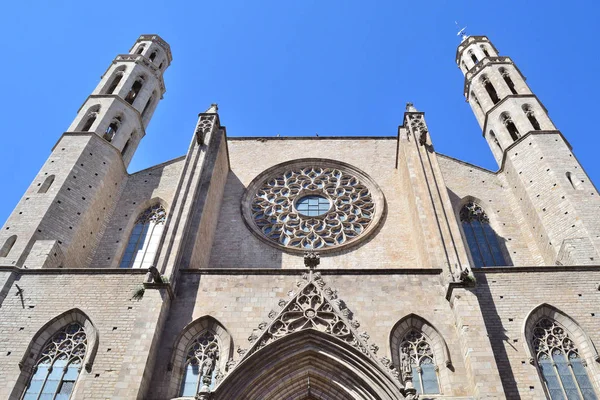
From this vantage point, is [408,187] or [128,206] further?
[128,206]

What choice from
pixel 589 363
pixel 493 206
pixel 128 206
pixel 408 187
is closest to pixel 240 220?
pixel 128 206

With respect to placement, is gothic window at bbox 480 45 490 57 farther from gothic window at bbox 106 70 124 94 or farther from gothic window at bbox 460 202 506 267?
gothic window at bbox 106 70 124 94

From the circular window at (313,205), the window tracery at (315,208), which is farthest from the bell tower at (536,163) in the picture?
the circular window at (313,205)

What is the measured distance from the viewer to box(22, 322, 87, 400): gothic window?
947 centimetres

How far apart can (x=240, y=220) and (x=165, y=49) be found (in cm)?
1042

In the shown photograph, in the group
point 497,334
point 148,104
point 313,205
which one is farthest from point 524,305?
point 148,104

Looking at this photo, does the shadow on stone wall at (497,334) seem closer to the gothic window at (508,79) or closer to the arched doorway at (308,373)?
the arched doorway at (308,373)

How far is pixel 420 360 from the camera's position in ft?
31.9

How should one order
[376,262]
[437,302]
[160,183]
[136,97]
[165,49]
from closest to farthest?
[437,302], [376,262], [160,183], [136,97], [165,49]

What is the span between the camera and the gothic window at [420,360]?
30.8 ft

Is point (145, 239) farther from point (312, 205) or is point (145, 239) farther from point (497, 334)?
point (497, 334)

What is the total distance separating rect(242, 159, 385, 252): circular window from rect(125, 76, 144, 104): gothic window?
6.06 metres

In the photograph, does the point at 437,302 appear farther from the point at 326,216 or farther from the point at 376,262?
the point at 326,216

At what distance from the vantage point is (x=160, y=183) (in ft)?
52.9
